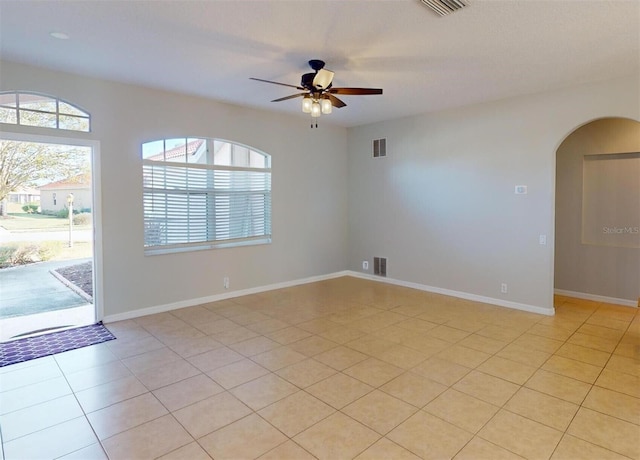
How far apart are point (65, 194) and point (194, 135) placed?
173 centimetres

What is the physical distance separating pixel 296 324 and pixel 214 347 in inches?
41.2

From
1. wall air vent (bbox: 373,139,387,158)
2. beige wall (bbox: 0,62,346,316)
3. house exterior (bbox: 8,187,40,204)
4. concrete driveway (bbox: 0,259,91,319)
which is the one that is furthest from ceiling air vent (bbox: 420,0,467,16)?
concrete driveway (bbox: 0,259,91,319)

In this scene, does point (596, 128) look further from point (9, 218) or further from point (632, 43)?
point (9, 218)

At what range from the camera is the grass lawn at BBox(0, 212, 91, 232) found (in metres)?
4.04

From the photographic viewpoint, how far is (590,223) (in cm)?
547

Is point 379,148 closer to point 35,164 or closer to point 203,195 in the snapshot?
point 203,195

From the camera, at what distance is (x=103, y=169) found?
4.38 m

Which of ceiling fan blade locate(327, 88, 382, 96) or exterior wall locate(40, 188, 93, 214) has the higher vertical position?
ceiling fan blade locate(327, 88, 382, 96)

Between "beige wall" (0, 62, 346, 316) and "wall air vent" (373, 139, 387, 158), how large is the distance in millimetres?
707

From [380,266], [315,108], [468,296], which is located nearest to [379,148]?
[380,266]

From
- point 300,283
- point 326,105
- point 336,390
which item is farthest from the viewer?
point 300,283

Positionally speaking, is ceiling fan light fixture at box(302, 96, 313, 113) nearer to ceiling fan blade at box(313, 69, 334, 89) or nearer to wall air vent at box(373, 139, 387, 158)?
ceiling fan blade at box(313, 69, 334, 89)

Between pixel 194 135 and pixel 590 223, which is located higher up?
pixel 194 135

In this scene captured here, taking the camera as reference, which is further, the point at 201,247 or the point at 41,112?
the point at 201,247
